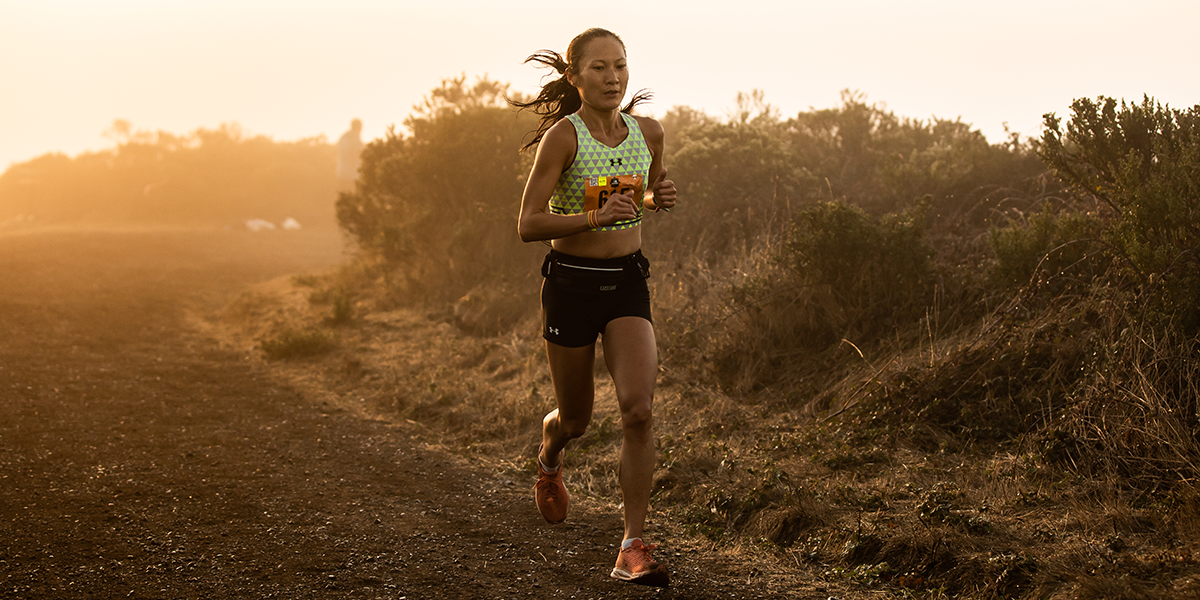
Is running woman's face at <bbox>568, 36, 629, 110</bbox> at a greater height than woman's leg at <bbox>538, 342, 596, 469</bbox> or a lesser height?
greater

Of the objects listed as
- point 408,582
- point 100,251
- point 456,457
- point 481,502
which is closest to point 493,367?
point 456,457

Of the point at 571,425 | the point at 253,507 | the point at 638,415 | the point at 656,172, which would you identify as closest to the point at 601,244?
the point at 656,172

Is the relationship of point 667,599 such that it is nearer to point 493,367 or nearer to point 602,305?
point 602,305

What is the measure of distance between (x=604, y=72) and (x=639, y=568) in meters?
2.16

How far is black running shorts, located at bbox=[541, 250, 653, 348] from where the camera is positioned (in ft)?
12.9

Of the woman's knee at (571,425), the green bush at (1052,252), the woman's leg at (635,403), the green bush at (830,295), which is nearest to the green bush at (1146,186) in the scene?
the green bush at (1052,252)

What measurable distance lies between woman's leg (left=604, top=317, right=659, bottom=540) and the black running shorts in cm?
7

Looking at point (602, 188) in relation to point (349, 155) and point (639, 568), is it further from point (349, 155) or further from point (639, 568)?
point (349, 155)

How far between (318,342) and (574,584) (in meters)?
7.05

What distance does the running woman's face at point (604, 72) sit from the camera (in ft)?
12.7

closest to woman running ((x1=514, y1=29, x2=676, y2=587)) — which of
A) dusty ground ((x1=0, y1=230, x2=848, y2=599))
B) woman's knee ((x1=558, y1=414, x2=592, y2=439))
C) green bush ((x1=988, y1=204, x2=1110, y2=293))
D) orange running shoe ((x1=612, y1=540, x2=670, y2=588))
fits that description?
orange running shoe ((x1=612, y1=540, x2=670, y2=588))

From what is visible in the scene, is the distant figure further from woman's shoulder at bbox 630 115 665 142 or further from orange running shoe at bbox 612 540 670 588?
orange running shoe at bbox 612 540 670 588

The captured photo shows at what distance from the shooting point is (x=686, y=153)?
1087cm

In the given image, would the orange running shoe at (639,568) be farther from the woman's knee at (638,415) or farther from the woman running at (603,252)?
the woman's knee at (638,415)
